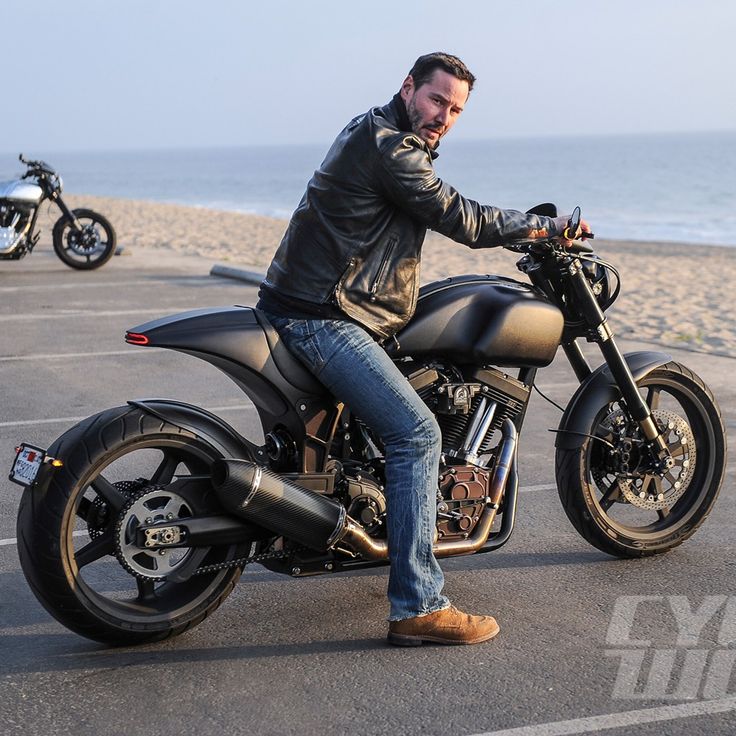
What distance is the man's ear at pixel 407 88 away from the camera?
4.06 m

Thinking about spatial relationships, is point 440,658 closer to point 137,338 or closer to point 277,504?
point 277,504

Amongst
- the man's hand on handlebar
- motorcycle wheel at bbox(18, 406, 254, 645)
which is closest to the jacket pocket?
the man's hand on handlebar

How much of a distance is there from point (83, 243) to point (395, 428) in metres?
12.8

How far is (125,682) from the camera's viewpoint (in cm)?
389

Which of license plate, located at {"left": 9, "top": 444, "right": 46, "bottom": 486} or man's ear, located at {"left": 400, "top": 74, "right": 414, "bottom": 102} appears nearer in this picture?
license plate, located at {"left": 9, "top": 444, "right": 46, "bottom": 486}

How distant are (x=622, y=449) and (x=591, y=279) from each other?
73 centimetres

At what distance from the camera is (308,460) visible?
13.8ft

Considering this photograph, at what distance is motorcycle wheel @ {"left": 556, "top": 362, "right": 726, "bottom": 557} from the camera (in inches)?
191

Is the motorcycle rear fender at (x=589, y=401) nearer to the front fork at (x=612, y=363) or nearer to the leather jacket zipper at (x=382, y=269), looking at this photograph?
the front fork at (x=612, y=363)

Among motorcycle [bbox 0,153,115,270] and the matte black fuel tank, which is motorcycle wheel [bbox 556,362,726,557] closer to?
the matte black fuel tank

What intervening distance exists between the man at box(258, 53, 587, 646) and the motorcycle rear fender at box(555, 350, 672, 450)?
89 cm

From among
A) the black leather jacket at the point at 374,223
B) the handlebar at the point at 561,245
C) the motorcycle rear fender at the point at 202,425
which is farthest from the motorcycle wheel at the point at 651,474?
the motorcycle rear fender at the point at 202,425

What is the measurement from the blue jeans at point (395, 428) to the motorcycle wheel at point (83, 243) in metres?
12.5

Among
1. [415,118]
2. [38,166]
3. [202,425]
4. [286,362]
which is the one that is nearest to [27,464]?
[202,425]
